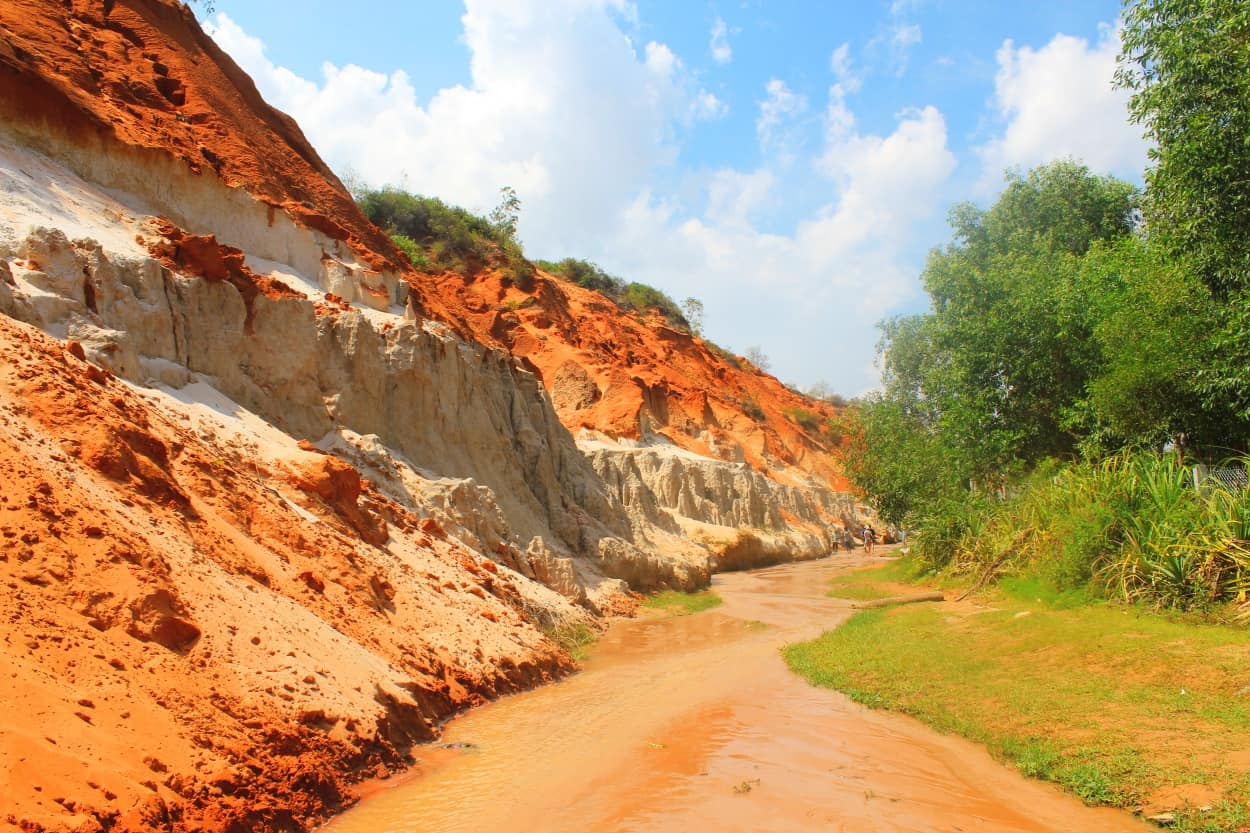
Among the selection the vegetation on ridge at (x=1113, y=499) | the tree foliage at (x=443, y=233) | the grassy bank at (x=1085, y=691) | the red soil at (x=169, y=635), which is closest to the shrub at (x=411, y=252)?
the tree foliage at (x=443, y=233)

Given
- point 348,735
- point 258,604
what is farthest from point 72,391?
point 348,735

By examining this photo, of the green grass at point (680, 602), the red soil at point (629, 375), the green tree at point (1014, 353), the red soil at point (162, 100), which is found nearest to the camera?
the red soil at point (162, 100)

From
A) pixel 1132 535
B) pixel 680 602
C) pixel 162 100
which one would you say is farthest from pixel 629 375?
pixel 1132 535

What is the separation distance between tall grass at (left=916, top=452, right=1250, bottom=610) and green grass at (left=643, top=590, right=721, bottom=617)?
663cm

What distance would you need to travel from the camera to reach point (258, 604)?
307 inches

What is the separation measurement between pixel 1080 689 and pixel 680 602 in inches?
518

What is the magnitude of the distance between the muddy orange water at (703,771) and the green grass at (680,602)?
8.24m

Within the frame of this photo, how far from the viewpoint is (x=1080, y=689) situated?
887 centimetres

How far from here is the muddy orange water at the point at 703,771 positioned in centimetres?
633

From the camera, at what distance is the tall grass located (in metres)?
10.5

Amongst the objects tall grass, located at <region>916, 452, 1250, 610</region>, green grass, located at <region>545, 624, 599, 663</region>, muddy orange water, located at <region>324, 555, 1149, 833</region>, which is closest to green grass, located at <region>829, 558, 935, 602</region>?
tall grass, located at <region>916, 452, 1250, 610</region>

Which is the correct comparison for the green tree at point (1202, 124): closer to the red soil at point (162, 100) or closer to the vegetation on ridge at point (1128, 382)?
the vegetation on ridge at point (1128, 382)

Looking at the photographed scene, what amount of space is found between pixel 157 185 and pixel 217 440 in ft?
23.8

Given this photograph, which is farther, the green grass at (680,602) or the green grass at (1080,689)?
the green grass at (680,602)
